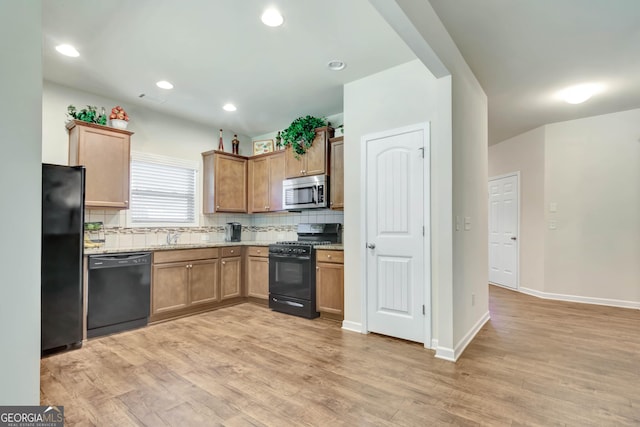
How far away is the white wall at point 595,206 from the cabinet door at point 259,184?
4.29m

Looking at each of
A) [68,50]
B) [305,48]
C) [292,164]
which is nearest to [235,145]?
[292,164]

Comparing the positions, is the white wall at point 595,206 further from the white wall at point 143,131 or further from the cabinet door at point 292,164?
the white wall at point 143,131

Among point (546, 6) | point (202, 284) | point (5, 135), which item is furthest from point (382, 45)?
point (202, 284)

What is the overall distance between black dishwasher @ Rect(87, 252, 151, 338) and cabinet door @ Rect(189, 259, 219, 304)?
535mm

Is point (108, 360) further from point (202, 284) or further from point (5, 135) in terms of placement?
point (5, 135)

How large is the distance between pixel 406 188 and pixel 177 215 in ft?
10.7

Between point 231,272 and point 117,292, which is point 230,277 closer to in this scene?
point 231,272

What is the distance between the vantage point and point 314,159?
164 inches

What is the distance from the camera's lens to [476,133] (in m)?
3.43

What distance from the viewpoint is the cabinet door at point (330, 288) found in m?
3.63

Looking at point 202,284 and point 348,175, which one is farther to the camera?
point 202,284

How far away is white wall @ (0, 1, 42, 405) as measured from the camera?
2.34 feet

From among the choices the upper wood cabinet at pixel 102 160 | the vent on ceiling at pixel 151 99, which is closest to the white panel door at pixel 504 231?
the vent on ceiling at pixel 151 99

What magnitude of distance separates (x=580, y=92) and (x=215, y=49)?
13.0 feet
